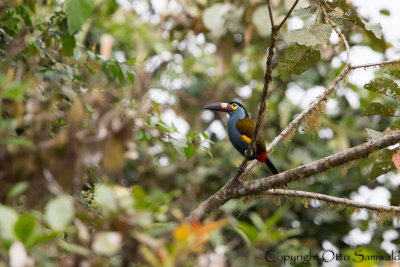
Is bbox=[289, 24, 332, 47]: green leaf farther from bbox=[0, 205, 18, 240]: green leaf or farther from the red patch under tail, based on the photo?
bbox=[0, 205, 18, 240]: green leaf

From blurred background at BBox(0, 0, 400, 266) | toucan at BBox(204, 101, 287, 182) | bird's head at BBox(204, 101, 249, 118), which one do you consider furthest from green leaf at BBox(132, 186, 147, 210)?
bird's head at BBox(204, 101, 249, 118)

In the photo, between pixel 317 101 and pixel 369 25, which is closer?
pixel 369 25

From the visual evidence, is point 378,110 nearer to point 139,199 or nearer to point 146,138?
point 146,138

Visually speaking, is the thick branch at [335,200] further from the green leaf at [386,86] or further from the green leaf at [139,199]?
the green leaf at [139,199]

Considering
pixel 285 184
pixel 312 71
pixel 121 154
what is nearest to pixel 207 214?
pixel 285 184

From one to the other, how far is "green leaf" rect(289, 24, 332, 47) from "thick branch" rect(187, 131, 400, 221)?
24.9 inches

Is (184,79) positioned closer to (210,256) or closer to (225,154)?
(225,154)

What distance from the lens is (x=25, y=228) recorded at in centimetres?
128

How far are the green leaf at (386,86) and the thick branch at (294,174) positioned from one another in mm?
276

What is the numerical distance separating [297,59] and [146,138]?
97 cm

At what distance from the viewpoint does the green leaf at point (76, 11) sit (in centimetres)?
231

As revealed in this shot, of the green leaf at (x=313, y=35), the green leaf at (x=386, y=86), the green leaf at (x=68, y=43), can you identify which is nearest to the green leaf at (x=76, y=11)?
the green leaf at (x=68, y=43)

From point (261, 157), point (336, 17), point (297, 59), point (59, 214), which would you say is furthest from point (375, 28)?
point (59, 214)

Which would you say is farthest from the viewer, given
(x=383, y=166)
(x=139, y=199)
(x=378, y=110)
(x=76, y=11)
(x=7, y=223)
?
(x=378, y=110)
